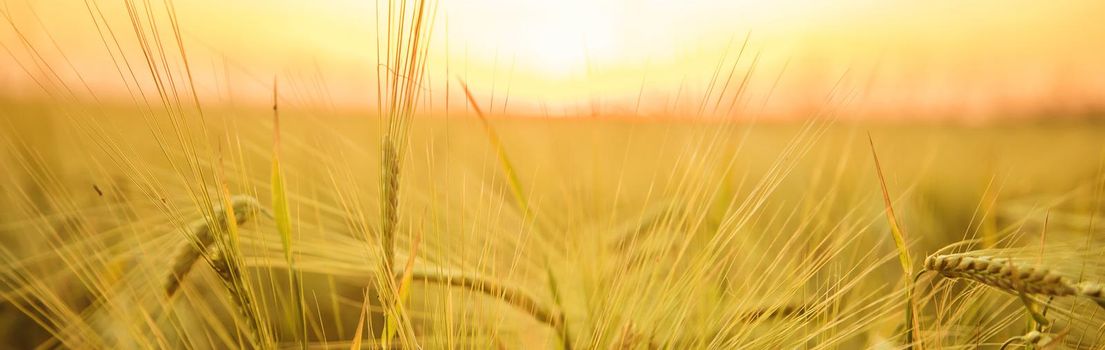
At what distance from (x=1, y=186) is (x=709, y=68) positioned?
36cm

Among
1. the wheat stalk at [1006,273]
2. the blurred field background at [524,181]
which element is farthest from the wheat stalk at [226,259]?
the wheat stalk at [1006,273]

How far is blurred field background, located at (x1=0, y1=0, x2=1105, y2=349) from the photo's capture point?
235mm

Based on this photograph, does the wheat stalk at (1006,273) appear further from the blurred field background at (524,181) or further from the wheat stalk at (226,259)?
the wheat stalk at (226,259)

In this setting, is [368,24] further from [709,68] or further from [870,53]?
[870,53]

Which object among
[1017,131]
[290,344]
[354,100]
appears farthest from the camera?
[1017,131]

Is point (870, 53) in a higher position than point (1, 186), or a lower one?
higher

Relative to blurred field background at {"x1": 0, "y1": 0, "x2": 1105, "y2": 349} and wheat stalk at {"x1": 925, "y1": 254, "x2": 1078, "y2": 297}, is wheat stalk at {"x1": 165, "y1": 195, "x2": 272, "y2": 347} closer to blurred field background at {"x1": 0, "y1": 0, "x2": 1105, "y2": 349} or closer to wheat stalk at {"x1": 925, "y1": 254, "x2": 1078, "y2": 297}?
blurred field background at {"x1": 0, "y1": 0, "x2": 1105, "y2": 349}

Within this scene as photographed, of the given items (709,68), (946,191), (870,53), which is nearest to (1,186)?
(709,68)

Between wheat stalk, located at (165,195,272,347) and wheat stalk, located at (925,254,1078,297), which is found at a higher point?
wheat stalk, located at (925,254,1078,297)

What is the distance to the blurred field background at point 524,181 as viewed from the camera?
9.2 inches

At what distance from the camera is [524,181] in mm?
335

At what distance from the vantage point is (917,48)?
400mm

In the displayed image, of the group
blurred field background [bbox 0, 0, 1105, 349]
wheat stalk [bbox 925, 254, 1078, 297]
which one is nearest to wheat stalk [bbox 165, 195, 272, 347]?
blurred field background [bbox 0, 0, 1105, 349]

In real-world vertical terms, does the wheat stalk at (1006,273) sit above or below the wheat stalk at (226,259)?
above
